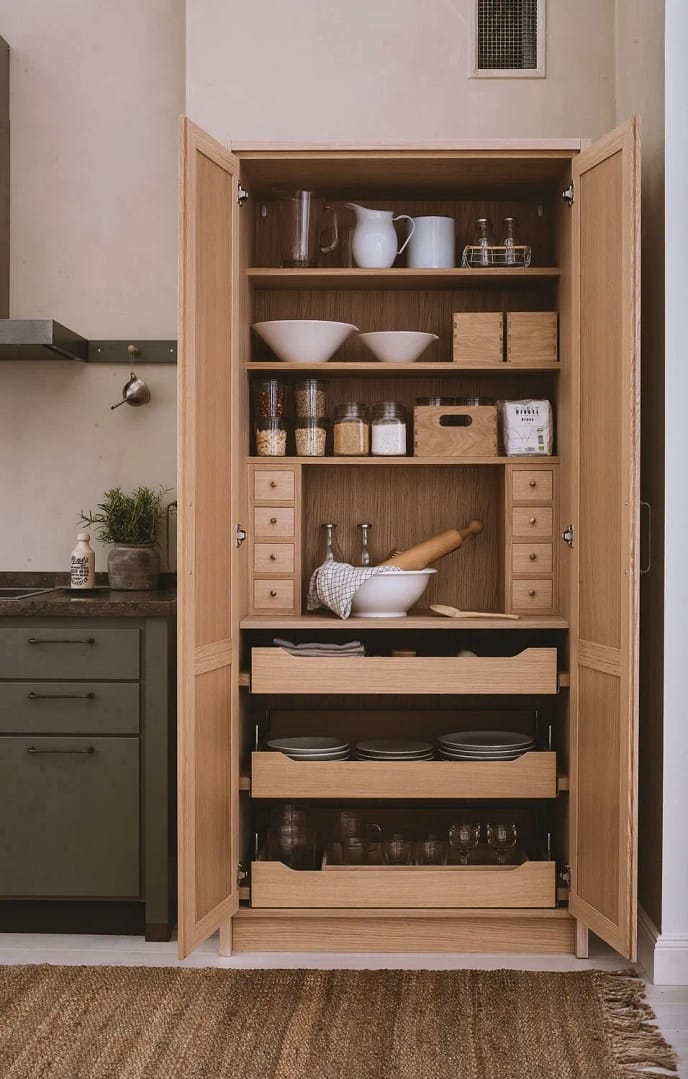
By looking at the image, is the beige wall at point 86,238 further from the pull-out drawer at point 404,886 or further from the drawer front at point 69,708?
the pull-out drawer at point 404,886

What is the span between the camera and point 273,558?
279 cm

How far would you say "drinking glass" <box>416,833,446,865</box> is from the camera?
106 inches

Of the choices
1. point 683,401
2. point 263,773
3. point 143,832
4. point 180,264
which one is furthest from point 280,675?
point 683,401

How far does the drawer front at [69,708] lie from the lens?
2.64m

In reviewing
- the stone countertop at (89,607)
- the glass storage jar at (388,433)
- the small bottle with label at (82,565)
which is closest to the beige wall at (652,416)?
the glass storage jar at (388,433)

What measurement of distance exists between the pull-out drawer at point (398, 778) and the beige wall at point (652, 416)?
0.26 m

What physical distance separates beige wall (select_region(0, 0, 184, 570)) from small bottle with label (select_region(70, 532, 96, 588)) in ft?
0.52

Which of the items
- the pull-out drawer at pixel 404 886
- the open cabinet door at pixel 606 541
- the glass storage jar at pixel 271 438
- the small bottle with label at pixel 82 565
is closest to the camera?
the open cabinet door at pixel 606 541

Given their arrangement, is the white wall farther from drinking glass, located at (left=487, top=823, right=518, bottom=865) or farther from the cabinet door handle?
drinking glass, located at (left=487, top=823, right=518, bottom=865)

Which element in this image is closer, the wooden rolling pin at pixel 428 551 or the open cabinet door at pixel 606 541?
the open cabinet door at pixel 606 541

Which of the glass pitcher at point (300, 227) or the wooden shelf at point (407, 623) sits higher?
the glass pitcher at point (300, 227)

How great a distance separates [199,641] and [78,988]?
869 millimetres

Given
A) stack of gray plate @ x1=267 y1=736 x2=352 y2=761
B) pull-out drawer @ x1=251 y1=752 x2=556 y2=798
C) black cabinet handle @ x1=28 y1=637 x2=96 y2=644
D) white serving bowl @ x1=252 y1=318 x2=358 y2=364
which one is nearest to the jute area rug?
pull-out drawer @ x1=251 y1=752 x2=556 y2=798

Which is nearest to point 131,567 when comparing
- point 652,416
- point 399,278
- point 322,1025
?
point 399,278
